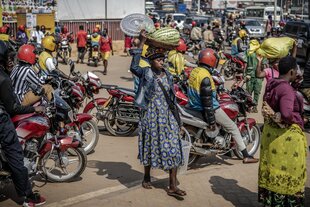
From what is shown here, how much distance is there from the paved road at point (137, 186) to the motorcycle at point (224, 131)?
27 centimetres

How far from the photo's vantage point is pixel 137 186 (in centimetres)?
638

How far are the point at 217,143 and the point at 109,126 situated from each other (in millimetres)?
2719

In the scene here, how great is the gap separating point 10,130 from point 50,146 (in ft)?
3.27

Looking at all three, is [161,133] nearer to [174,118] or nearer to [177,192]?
[174,118]

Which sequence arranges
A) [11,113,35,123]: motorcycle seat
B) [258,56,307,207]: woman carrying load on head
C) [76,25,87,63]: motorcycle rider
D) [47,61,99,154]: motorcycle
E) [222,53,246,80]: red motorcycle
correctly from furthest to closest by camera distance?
[76,25,87,63]: motorcycle rider < [222,53,246,80]: red motorcycle < [47,61,99,154]: motorcycle < [11,113,35,123]: motorcycle seat < [258,56,307,207]: woman carrying load on head

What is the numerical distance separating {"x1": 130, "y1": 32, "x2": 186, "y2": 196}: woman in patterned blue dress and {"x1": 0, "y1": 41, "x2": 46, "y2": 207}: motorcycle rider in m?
1.24


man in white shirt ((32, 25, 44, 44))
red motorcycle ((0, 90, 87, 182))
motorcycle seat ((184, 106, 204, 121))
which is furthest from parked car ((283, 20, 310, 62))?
red motorcycle ((0, 90, 87, 182))

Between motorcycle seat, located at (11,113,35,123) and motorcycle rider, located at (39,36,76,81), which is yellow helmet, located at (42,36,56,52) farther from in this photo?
motorcycle seat, located at (11,113,35,123)

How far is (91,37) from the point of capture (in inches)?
832

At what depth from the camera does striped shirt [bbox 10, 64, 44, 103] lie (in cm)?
670

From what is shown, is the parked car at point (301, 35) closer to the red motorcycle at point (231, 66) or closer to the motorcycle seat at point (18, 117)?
the red motorcycle at point (231, 66)

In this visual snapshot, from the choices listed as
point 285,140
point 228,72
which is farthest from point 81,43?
point 285,140

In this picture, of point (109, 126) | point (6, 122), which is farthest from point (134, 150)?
point (6, 122)

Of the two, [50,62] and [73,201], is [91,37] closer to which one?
[50,62]
